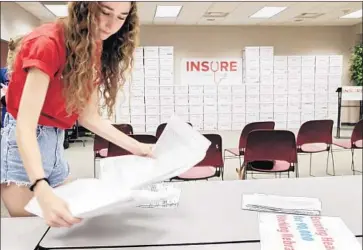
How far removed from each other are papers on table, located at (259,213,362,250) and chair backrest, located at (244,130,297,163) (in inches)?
40.5

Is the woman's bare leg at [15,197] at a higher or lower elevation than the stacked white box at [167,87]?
lower

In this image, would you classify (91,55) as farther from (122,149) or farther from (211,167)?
(211,167)

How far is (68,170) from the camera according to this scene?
1307 mm

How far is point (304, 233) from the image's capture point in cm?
89

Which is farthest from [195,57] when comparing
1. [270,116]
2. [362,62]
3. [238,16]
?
[362,62]

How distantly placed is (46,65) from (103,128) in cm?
40

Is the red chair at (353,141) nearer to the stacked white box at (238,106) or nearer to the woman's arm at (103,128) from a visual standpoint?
the stacked white box at (238,106)

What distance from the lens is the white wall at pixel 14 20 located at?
1.32 metres

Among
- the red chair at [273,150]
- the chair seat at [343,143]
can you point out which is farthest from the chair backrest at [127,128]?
the chair seat at [343,143]

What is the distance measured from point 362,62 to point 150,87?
104 centimetres

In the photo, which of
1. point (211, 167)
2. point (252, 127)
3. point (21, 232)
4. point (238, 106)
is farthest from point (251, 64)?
point (21, 232)

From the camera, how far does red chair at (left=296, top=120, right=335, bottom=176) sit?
1914mm

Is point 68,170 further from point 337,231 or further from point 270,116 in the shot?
point 270,116

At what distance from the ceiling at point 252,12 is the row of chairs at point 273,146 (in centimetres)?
51
